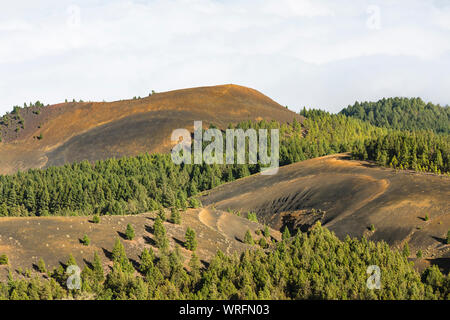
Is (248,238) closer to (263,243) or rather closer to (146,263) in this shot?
(263,243)

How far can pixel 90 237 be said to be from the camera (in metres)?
86.6

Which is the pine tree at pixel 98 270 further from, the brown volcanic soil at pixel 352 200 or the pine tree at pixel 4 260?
the brown volcanic soil at pixel 352 200

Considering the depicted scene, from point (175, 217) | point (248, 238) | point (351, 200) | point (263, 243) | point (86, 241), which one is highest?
point (351, 200)

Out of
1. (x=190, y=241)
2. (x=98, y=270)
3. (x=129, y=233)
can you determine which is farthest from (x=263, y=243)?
(x=98, y=270)

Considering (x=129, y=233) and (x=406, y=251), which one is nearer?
(x=129, y=233)

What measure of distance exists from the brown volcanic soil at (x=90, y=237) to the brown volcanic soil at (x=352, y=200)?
882 inches

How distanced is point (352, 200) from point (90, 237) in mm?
61295

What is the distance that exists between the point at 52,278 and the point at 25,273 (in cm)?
457

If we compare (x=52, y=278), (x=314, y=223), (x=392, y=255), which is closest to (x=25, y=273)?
(x=52, y=278)

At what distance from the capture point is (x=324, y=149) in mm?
195625

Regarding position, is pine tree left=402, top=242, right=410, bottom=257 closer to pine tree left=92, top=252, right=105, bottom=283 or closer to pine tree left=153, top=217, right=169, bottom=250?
pine tree left=153, top=217, right=169, bottom=250

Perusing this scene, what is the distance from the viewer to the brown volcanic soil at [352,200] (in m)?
103

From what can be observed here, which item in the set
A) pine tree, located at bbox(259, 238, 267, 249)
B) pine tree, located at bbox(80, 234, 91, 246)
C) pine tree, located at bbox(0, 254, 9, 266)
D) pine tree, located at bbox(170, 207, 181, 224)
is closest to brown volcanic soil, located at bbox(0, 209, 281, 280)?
pine tree, located at bbox(80, 234, 91, 246)
